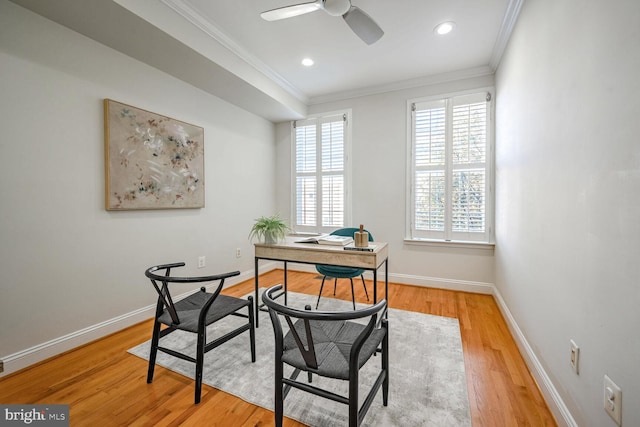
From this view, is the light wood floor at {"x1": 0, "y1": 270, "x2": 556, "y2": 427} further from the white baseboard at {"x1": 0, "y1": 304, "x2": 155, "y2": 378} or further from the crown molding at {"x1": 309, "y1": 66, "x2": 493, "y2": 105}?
the crown molding at {"x1": 309, "y1": 66, "x2": 493, "y2": 105}

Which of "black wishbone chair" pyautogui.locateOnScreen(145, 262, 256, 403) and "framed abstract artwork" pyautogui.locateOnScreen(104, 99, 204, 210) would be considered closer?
"black wishbone chair" pyautogui.locateOnScreen(145, 262, 256, 403)

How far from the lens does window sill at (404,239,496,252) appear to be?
3275 millimetres

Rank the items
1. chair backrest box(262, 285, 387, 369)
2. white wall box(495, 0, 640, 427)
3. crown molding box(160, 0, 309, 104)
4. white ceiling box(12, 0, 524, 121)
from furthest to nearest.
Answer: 1. crown molding box(160, 0, 309, 104)
2. white ceiling box(12, 0, 524, 121)
3. chair backrest box(262, 285, 387, 369)
4. white wall box(495, 0, 640, 427)

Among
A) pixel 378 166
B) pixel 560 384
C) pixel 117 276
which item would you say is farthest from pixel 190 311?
pixel 378 166

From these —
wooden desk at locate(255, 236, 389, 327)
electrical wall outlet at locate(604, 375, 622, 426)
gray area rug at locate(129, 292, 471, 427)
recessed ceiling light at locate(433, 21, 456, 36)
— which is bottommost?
gray area rug at locate(129, 292, 471, 427)

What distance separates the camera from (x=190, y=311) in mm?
1776

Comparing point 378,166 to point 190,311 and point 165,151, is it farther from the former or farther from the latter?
point 190,311

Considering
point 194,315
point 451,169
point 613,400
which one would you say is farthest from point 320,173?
point 613,400

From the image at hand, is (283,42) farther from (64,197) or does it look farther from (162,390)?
(162,390)

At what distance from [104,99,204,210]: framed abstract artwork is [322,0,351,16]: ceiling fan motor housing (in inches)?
73.1

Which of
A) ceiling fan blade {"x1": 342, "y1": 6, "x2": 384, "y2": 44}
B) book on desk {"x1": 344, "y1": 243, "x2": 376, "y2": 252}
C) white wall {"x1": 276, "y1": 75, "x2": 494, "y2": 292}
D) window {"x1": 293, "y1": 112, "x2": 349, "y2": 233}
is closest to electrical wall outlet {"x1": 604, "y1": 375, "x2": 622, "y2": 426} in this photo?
book on desk {"x1": 344, "y1": 243, "x2": 376, "y2": 252}

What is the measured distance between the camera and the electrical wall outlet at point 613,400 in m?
0.96

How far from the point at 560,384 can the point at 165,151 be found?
11.3 ft

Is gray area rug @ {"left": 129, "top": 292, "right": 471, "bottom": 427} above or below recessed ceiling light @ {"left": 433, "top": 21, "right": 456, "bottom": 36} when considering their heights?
below
